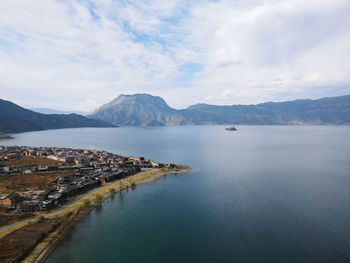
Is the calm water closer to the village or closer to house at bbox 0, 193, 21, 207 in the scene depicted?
the village

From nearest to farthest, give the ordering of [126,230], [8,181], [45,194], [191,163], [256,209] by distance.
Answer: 1. [126,230]
2. [256,209]
3. [45,194]
4. [8,181]
5. [191,163]

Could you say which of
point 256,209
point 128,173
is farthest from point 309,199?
point 128,173

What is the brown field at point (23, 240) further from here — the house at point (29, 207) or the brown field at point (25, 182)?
the brown field at point (25, 182)

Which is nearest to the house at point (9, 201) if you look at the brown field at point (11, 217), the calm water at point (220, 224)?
the brown field at point (11, 217)

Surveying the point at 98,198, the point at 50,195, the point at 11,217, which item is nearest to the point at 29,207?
the point at 11,217

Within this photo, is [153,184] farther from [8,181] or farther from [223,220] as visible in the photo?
[8,181]

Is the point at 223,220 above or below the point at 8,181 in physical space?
below

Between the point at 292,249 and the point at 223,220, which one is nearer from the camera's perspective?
the point at 292,249
